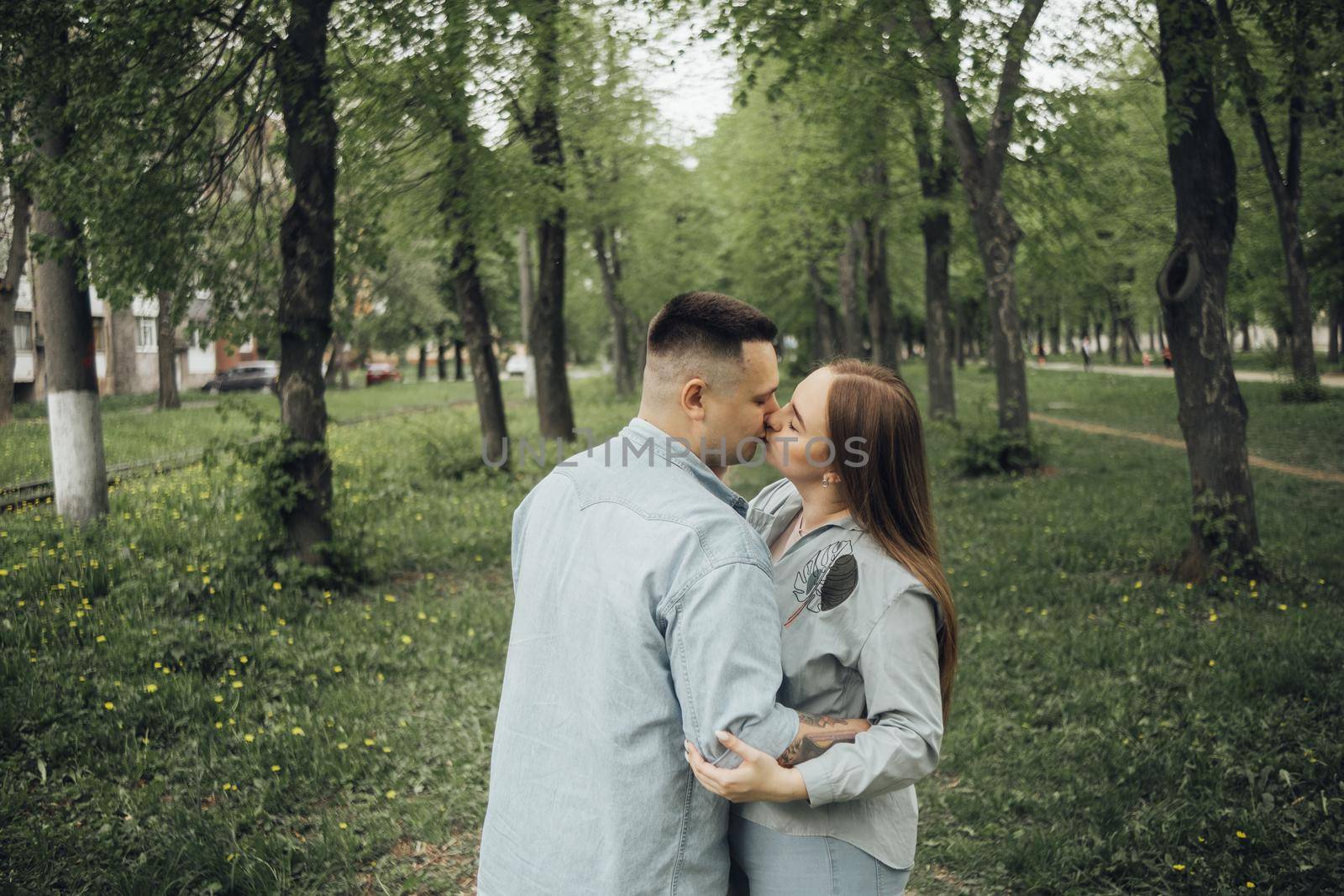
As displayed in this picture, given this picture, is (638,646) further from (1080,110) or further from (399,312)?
(399,312)

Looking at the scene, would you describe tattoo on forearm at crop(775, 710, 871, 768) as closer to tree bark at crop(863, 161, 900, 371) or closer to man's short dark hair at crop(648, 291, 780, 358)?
man's short dark hair at crop(648, 291, 780, 358)

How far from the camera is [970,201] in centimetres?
1380

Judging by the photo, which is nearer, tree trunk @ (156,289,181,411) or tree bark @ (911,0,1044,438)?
tree bark @ (911,0,1044,438)

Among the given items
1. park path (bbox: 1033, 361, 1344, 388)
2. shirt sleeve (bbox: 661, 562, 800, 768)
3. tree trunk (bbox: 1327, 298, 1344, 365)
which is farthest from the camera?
tree trunk (bbox: 1327, 298, 1344, 365)

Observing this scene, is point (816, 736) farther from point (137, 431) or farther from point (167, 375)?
point (167, 375)

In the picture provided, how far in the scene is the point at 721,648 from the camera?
5.87ft

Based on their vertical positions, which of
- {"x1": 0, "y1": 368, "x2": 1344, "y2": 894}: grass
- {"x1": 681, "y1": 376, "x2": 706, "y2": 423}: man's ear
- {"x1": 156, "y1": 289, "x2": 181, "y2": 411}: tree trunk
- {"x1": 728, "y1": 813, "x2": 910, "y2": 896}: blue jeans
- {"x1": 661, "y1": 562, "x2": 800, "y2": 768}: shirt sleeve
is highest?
{"x1": 156, "y1": 289, "x2": 181, "y2": 411}: tree trunk

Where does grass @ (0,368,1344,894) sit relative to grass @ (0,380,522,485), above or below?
below

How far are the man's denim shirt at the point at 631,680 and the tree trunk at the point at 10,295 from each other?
878 centimetres

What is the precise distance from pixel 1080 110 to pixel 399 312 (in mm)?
32906

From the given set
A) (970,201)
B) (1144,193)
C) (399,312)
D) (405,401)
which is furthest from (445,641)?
(399,312)

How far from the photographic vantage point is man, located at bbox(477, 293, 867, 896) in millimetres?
1830

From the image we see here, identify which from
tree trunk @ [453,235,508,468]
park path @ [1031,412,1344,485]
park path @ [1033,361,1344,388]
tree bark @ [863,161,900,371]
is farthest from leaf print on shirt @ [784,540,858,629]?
park path @ [1033,361,1344,388]

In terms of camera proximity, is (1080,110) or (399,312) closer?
(1080,110)
